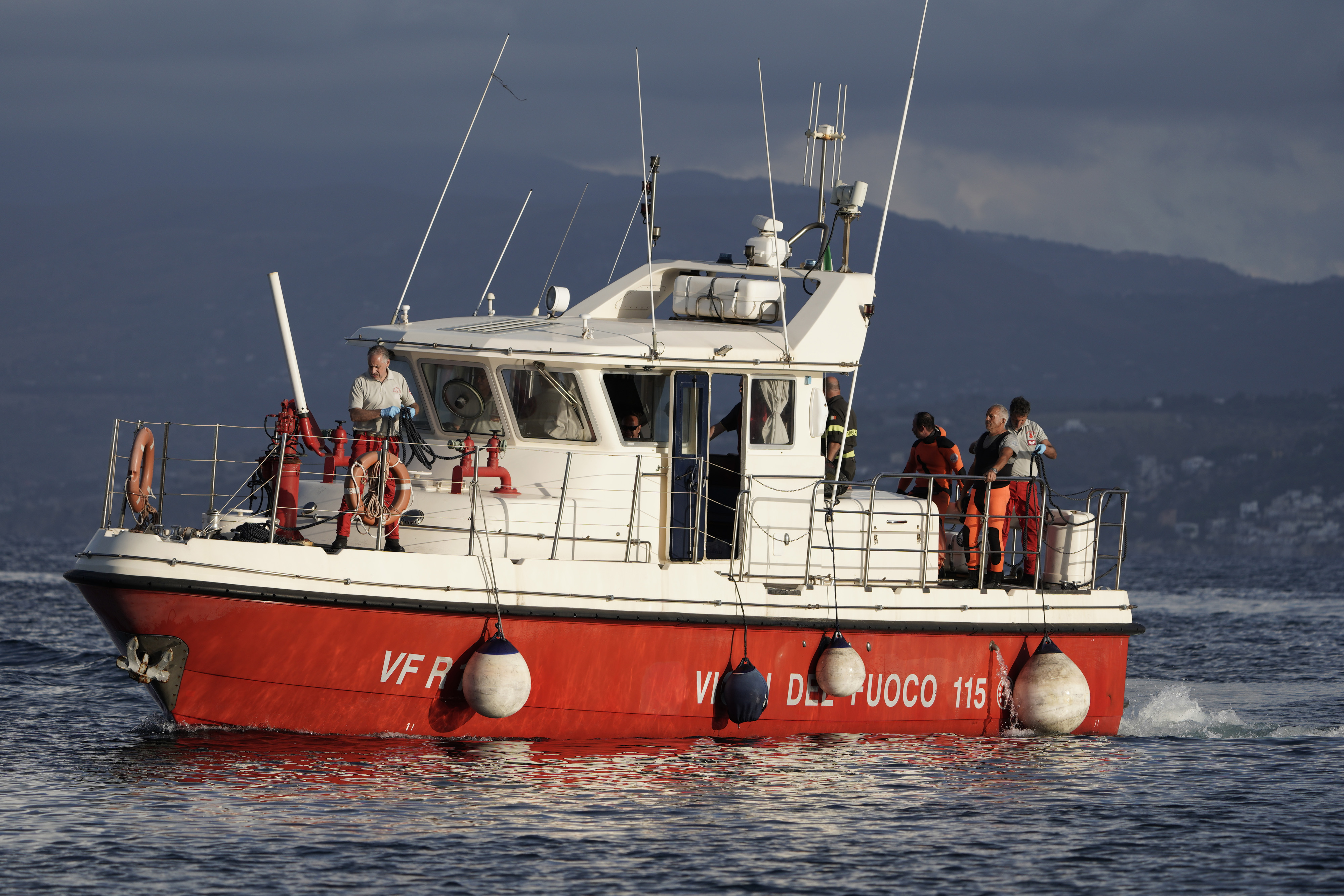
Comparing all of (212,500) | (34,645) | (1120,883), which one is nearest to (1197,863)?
(1120,883)

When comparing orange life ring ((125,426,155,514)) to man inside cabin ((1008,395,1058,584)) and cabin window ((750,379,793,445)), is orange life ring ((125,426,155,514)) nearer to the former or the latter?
cabin window ((750,379,793,445))

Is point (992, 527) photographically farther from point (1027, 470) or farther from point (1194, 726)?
point (1194, 726)

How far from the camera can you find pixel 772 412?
12.9 metres

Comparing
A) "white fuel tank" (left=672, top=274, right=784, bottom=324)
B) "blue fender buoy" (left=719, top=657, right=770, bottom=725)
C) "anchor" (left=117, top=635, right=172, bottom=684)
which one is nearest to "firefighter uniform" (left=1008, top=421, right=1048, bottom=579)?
"white fuel tank" (left=672, top=274, right=784, bottom=324)

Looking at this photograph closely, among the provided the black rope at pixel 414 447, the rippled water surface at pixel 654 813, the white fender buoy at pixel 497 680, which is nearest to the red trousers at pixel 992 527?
the rippled water surface at pixel 654 813

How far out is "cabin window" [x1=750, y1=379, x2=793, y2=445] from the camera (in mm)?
12781

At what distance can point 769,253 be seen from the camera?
1404 centimetres

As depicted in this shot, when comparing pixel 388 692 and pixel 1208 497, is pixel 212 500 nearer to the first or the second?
pixel 388 692

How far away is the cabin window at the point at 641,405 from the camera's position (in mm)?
12453

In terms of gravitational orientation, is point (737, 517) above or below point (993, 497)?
below

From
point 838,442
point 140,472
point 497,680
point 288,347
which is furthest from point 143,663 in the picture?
point 838,442

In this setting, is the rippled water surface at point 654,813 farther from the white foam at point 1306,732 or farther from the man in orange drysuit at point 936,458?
the man in orange drysuit at point 936,458

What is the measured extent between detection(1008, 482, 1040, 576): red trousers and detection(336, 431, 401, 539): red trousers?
507cm

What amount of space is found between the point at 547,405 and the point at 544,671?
2.04m
